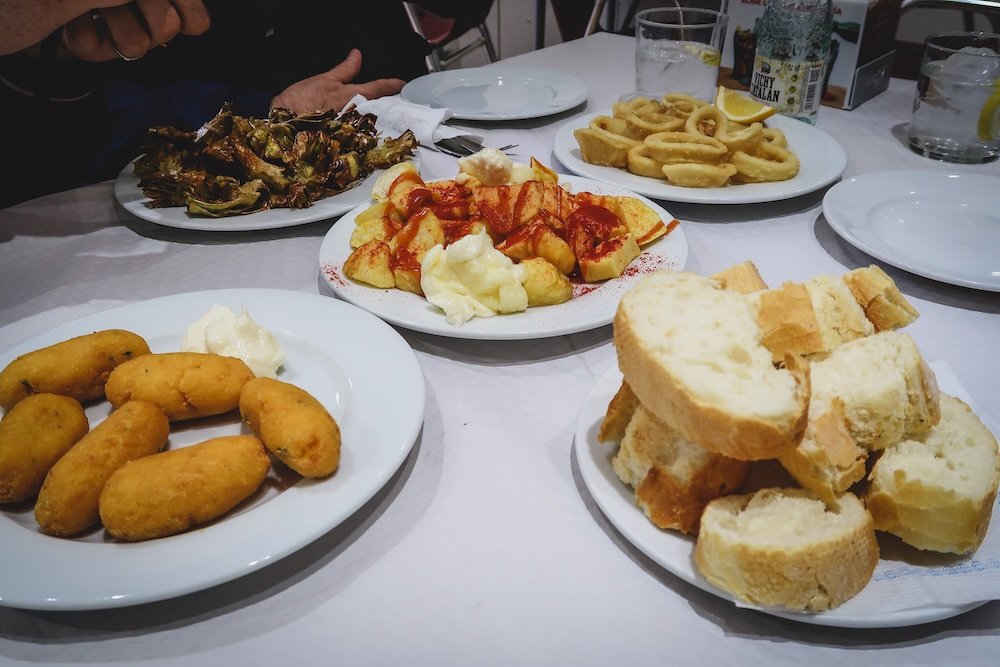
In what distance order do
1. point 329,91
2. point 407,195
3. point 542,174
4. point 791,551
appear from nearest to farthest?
point 791,551 → point 407,195 → point 542,174 → point 329,91

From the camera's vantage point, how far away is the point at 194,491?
2.87 feet

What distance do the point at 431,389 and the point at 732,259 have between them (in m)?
0.79

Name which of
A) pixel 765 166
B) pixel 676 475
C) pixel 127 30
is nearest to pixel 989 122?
pixel 765 166

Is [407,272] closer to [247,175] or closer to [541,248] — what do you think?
[541,248]

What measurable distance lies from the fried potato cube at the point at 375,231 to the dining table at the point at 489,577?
13 cm

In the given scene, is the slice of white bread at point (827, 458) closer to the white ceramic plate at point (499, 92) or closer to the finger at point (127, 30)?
the white ceramic plate at point (499, 92)

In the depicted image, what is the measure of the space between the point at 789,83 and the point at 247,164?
1609 millimetres

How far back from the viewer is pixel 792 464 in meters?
0.83

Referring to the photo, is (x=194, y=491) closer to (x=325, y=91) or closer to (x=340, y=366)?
(x=340, y=366)

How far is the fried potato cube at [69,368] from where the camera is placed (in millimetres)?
1067

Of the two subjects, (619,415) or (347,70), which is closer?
(619,415)

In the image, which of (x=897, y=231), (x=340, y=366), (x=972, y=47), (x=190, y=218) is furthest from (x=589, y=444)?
(x=972, y=47)

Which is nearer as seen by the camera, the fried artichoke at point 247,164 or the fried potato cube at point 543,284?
the fried potato cube at point 543,284

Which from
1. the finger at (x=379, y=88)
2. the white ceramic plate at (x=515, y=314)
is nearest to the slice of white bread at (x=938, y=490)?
the white ceramic plate at (x=515, y=314)
